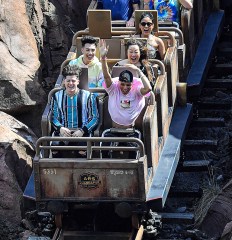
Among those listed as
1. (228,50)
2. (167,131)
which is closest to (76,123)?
(167,131)

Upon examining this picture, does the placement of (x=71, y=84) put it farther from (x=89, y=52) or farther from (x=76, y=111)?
(x=89, y=52)

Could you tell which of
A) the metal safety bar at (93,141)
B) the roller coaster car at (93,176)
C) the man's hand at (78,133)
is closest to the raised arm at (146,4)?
the roller coaster car at (93,176)

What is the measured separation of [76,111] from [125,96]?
23.1 inches

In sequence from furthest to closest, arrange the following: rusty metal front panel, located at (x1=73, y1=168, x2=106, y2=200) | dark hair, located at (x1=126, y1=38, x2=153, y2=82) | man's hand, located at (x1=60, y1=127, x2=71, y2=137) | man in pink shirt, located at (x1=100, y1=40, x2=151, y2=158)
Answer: dark hair, located at (x1=126, y1=38, x2=153, y2=82) → man in pink shirt, located at (x1=100, y1=40, x2=151, y2=158) → man's hand, located at (x1=60, y1=127, x2=71, y2=137) → rusty metal front panel, located at (x1=73, y1=168, x2=106, y2=200)

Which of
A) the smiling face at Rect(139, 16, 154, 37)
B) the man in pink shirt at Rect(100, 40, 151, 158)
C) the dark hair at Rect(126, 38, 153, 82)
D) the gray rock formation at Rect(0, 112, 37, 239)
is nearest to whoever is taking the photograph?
the man in pink shirt at Rect(100, 40, 151, 158)

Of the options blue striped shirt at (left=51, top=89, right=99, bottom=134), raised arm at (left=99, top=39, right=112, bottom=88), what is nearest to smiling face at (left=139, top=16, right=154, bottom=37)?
raised arm at (left=99, top=39, right=112, bottom=88)

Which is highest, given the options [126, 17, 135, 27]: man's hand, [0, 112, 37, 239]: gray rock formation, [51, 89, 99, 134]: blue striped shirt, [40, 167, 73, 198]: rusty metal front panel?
[126, 17, 135, 27]: man's hand

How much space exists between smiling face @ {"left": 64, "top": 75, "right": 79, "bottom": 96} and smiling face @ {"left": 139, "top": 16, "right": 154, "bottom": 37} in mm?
1520

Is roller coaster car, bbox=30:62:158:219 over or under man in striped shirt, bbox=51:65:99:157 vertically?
under

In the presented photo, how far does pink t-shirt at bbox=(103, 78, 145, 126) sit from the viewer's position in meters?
16.5

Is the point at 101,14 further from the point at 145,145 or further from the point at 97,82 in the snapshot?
the point at 145,145

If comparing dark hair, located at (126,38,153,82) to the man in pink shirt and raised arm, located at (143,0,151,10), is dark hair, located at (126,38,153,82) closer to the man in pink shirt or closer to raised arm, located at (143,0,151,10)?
the man in pink shirt

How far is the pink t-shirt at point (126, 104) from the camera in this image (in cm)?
1653

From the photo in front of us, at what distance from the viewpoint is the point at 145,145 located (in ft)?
53.9
